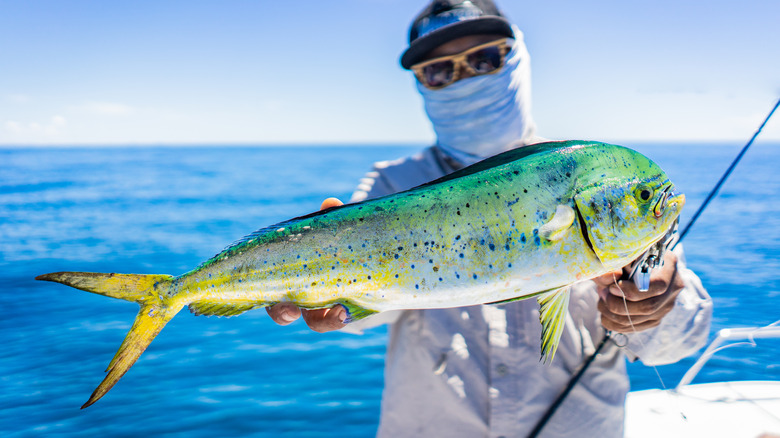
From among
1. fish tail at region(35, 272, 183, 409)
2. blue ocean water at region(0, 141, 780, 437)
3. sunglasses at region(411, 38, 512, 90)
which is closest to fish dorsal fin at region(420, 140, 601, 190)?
fish tail at region(35, 272, 183, 409)

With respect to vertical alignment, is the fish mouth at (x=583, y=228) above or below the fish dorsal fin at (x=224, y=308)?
above

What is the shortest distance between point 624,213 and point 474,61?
1.67 m

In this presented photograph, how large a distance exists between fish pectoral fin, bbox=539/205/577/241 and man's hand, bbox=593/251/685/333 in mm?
612

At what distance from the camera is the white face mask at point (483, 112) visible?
2.66 m

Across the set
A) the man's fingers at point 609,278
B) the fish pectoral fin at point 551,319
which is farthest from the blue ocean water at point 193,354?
the fish pectoral fin at point 551,319

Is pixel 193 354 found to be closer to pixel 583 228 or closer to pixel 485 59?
→ pixel 485 59

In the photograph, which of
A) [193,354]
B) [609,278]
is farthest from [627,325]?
[193,354]

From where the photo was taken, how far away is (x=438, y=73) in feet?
9.16

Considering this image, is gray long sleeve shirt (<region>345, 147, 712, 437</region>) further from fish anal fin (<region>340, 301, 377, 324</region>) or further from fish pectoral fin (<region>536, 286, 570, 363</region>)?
fish pectoral fin (<region>536, 286, 570, 363</region>)

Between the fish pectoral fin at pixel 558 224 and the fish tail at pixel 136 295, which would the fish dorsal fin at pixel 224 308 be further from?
the fish pectoral fin at pixel 558 224

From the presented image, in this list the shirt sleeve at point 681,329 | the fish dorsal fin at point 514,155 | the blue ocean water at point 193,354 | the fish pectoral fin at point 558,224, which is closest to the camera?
the fish pectoral fin at point 558,224

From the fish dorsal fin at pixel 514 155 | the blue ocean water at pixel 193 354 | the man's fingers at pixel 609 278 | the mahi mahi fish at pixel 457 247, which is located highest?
the fish dorsal fin at pixel 514 155

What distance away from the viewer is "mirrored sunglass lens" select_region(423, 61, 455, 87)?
2750 mm

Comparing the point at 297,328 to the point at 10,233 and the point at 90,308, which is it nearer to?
the point at 90,308
